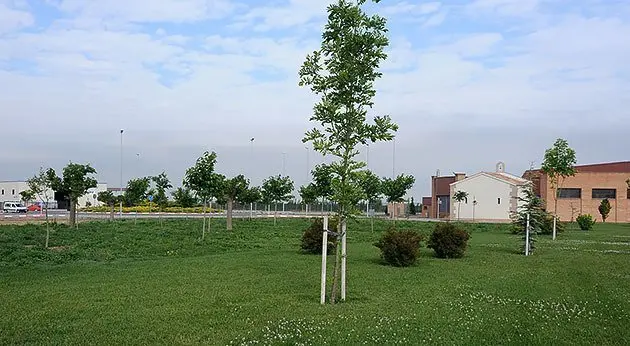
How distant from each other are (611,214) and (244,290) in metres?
61.6

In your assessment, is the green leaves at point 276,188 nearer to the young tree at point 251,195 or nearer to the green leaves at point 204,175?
the young tree at point 251,195

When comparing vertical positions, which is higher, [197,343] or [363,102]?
[363,102]

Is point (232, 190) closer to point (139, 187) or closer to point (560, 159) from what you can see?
point (139, 187)

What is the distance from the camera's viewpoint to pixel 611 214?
64.5 meters

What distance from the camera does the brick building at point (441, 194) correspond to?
252 feet

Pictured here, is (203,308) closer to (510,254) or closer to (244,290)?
(244,290)

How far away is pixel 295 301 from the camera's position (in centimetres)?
1041

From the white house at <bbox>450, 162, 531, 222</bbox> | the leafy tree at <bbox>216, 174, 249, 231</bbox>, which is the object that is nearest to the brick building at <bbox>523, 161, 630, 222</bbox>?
the white house at <bbox>450, 162, 531, 222</bbox>

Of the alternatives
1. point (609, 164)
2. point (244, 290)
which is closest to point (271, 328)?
point (244, 290)

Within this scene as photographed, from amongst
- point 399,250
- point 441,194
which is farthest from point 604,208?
point 399,250

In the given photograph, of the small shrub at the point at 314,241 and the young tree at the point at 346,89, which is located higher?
the young tree at the point at 346,89

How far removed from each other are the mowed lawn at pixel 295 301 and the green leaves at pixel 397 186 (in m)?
22.1

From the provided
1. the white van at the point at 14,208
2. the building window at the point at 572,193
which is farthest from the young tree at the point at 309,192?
the white van at the point at 14,208

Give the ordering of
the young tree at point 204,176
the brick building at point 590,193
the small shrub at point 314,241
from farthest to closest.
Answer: the brick building at point 590,193 < the young tree at point 204,176 < the small shrub at point 314,241
